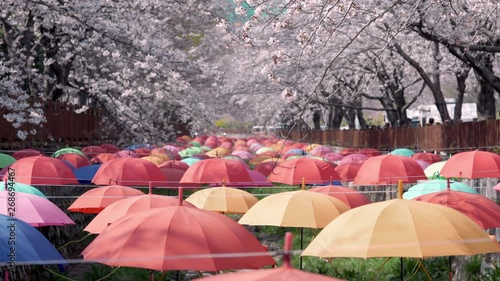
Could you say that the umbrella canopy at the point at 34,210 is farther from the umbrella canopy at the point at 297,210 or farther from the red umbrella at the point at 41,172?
the red umbrella at the point at 41,172

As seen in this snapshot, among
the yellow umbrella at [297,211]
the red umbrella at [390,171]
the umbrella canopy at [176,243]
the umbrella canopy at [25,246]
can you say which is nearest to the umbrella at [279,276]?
the umbrella canopy at [176,243]

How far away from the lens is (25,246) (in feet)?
26.0

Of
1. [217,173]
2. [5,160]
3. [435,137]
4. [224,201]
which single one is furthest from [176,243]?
[435,137]

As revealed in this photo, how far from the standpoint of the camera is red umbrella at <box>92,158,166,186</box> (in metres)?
17.5

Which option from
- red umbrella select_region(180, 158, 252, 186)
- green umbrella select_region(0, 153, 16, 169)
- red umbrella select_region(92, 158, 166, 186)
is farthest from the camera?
red umbrella select_region(180, 158, 252, 186)

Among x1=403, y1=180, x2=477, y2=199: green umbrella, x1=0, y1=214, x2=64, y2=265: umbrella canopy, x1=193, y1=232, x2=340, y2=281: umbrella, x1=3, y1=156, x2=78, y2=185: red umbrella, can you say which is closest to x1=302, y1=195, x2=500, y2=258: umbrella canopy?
x1=0, y1=214, x2=64, y2=265: umbrella canopy

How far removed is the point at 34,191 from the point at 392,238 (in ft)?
20.7

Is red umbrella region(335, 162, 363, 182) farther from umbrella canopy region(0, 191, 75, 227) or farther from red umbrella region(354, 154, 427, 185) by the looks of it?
umbrella canopy region(0, 191, 75, 227)

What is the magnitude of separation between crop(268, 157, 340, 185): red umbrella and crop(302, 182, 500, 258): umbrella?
10.9 meters

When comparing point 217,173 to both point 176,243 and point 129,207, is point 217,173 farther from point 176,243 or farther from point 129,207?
point 176,243

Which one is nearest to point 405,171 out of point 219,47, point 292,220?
point 292,220

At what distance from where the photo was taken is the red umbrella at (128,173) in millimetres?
17500

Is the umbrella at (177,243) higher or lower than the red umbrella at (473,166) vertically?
lower

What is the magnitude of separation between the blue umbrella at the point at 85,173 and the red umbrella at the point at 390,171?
5406mm
